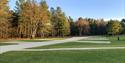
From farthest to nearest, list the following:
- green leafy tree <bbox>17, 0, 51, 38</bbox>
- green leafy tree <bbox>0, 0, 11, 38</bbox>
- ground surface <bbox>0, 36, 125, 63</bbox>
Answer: green leafy tree <bbox>17, 0, 51, 38</bbox> < green leafy tree <bbox>0, 0, 11, 38</bbox> < ground surface <bbox>0, 36, 125, 63</bbox>

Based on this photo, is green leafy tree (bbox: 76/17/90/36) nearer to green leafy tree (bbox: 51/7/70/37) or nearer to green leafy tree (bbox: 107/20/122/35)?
green leafy tree (bbox: 107/20/122/35)

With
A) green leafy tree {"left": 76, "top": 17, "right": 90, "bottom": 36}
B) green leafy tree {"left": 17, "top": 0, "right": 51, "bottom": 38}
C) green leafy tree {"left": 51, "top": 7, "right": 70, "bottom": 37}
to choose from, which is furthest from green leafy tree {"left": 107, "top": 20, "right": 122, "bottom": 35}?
green leafy tree {"left": 17, "top": 0, "right": 51, "bottom": 38}

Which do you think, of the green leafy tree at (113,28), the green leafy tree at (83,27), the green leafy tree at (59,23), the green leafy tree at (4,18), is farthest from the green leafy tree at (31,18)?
the green leafy tree at (83,27)

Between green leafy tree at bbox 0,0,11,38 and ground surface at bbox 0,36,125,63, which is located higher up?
green leafy tree at bbox 0,0,11,38

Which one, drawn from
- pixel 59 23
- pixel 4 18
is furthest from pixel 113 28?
pixel 4 18

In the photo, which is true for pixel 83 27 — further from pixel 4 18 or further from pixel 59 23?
pixel 4 18

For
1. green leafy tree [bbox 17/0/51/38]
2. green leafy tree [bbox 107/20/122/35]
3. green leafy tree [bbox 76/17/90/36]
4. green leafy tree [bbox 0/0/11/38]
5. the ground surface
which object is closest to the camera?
the ground surface

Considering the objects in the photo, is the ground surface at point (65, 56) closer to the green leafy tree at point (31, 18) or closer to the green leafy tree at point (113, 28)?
the green leafy tree at point (31, 18)

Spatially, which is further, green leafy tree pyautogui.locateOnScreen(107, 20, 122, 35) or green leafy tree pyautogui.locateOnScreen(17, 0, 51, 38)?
green leafy tree pyautogui.locateOnScreen(107, 20, 122, 35)

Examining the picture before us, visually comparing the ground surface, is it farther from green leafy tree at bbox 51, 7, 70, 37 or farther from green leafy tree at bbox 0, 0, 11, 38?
green leafy tree at bbox 51, 7, 70, 37

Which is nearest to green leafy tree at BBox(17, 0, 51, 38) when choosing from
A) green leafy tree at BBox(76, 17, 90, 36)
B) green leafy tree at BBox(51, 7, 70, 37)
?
green leafy tree at BBox(51, 7, 70, 37)

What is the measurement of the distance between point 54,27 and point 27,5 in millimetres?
19220

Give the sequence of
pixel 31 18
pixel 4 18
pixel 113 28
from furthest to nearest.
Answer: pixel 113 28, pixel 31 18, pixel 4 18

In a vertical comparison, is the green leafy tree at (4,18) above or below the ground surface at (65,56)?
above
